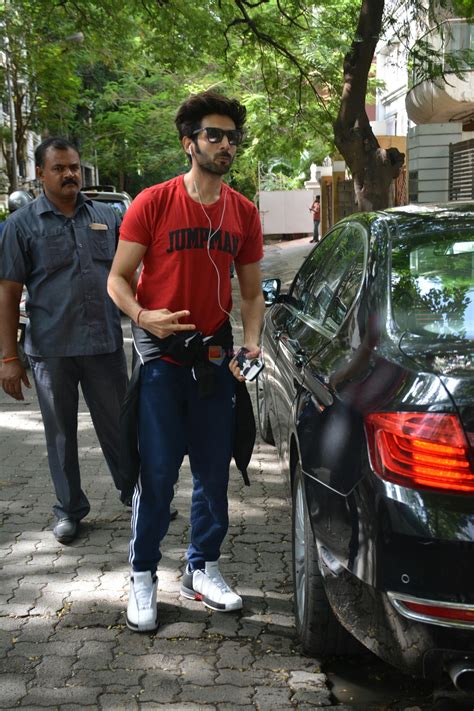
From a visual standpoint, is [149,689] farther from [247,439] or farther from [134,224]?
[134,224]

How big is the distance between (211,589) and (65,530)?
1.18 m

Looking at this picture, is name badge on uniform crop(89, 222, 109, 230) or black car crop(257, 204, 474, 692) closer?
black car crop(257, 204, 474, 692)

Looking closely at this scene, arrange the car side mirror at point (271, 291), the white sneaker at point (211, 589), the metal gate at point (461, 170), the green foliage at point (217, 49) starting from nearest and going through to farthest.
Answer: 1. the white sneaker at point (211, 589)
2. the car side mirror at point (271, 291)
3. the green foliage at point (217, 49)
4. the metal gate at point (461, 170)

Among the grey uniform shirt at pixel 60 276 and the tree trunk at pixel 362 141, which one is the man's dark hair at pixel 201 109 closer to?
the grey uniform shirt at pixel 60 276

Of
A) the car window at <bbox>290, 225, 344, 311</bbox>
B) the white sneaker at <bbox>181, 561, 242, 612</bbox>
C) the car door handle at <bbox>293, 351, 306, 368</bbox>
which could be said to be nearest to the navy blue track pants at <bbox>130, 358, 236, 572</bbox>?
the white sneaker at <bbox>181, 561, 242, 612</bbox>

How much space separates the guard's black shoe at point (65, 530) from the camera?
494 cm

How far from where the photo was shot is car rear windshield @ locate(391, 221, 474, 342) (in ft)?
10.3

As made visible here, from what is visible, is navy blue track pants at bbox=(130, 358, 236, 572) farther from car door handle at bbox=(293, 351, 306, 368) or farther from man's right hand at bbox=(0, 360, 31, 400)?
man's right hand at bbox=(0, 360, 31, 400)

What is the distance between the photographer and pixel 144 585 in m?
3.90

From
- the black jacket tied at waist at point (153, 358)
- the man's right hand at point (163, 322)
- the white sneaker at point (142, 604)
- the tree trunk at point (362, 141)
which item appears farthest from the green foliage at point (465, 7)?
the white sneaker at point (142, 604)

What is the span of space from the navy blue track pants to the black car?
308 millimetres

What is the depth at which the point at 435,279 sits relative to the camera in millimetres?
3461

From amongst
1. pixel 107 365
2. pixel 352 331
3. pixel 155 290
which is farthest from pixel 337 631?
pixel 107 365

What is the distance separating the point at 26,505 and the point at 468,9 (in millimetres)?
7368
